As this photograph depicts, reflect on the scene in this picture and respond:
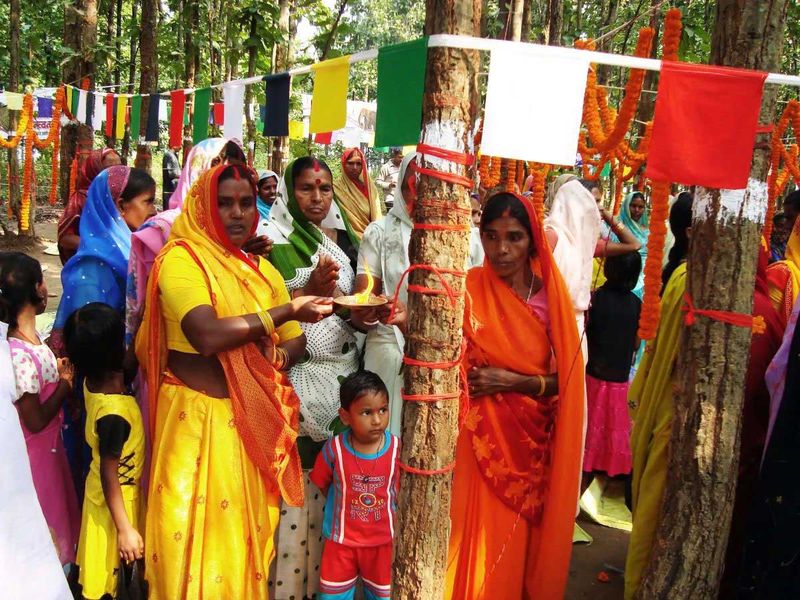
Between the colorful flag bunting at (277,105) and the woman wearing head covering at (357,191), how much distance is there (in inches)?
39.3

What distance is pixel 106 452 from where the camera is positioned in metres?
2.63

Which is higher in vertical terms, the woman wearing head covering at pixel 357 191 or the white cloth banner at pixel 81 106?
the white cloth banner at pixel 81 106

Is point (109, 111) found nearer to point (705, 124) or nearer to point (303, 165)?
point (303, 165)

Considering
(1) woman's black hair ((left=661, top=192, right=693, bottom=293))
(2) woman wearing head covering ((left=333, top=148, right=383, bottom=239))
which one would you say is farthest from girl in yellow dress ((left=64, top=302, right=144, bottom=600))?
(1) woman's black hair ((left=661, top=192, right=693, bottom=293))

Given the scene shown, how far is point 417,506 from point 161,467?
1.10m

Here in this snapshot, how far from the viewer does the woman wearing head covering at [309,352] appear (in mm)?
3170

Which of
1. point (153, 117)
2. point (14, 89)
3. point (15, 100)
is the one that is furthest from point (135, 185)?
point (14, 89)

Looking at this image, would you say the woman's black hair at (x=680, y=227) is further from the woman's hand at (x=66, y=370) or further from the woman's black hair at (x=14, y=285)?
the woman's black hair at (x=14, y=285)

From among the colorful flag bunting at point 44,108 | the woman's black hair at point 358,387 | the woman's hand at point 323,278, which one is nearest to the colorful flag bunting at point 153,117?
the woman's hand at point 323,278

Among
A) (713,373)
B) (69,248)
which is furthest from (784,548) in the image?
(69,248)

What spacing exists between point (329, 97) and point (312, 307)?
2.92 feet

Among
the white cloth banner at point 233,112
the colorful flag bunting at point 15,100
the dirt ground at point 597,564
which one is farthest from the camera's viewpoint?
the colorful flag bunting at point 15,100

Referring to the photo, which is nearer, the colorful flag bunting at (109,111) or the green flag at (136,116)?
the green flag at (136,116)

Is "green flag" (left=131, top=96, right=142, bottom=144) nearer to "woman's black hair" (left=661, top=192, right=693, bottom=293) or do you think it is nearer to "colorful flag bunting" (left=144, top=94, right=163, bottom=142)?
"colorful flag bunting" (left=144, top=94, right=163, bottom=142)
